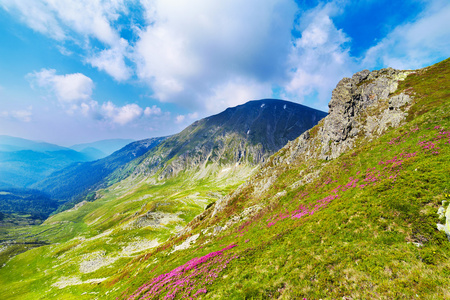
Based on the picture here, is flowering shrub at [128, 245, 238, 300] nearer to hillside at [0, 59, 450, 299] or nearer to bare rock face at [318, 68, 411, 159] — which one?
hillside at [0, 59, 450, 299]

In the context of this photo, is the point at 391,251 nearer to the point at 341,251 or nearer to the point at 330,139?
the point at 341,251

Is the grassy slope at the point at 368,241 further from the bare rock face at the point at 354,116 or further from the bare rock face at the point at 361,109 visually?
the bare rock face at the point at 361,109

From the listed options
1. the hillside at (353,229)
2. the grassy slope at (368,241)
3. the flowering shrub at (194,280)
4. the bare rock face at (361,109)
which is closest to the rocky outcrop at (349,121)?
the bare rock face at (361,109)

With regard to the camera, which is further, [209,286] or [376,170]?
[376,170]

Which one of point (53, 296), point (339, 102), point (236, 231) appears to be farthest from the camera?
point (339, 102)

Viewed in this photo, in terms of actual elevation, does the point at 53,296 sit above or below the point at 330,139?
below

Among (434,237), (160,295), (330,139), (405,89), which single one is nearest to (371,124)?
(330,139)

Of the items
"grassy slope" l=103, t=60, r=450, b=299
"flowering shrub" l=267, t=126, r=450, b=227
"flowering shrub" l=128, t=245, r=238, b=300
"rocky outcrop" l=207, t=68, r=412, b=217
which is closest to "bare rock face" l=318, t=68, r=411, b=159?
"rocky outcrop" l=207, t=68, r=412, b=217

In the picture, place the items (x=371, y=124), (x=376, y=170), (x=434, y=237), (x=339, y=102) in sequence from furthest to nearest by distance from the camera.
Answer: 1. (x=339, y=102)
2. (x=371, y=124)
3. (x=376, y=170)
4. (x=434, y=237)

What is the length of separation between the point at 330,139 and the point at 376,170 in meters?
39.3

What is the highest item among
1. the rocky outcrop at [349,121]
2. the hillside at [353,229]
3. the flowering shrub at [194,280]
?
the rocky outcrop at [349,121]

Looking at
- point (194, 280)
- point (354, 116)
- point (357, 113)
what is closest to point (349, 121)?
point (354, 116)

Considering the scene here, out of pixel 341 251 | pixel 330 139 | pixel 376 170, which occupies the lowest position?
pixel 341 251

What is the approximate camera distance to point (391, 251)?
1373 centimetres
